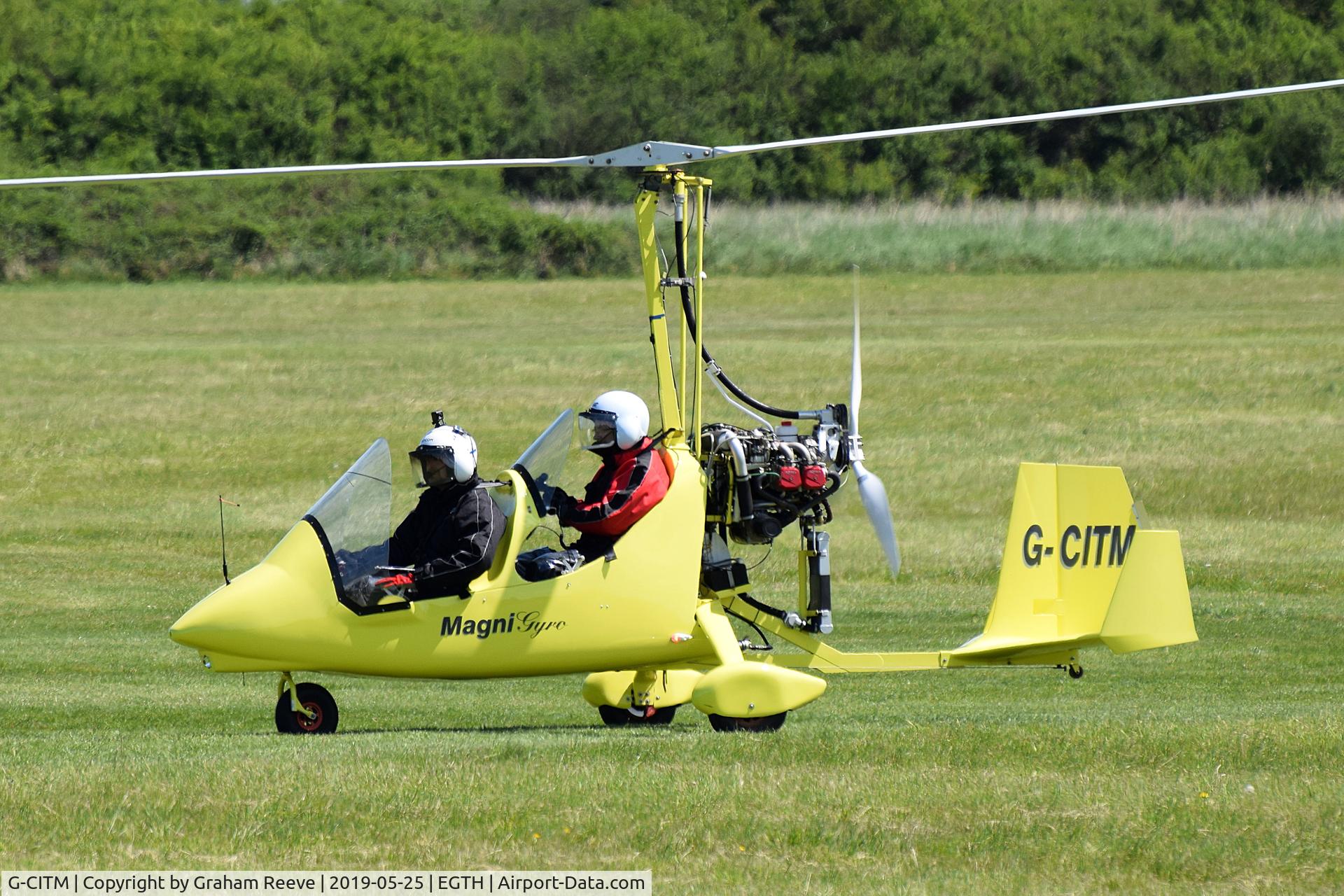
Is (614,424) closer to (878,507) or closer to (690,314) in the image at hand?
(690,314)

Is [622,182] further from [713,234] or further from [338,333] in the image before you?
[338,333]

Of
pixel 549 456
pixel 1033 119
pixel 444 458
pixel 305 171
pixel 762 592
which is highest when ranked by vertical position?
pixel 1033 119

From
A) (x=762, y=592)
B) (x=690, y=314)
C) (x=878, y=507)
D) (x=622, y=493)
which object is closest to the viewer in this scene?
(x=622, y=493)

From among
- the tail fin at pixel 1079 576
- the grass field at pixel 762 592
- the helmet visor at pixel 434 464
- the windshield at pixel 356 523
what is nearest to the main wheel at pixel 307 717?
the grass field at pixel 762 592

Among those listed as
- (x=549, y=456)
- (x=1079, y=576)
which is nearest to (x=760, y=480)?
(x=549, y=456)

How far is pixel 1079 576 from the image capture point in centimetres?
1103

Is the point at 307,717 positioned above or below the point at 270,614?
below

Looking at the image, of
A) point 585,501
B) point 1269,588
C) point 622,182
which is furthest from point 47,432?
point 622,182

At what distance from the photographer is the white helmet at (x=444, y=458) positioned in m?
9.64

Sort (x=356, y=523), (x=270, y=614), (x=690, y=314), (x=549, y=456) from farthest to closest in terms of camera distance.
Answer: (x=690, y=314), (x=549, y=456), (x=356, y=523), (x=270, y=614)

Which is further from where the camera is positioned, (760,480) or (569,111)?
(569,111)

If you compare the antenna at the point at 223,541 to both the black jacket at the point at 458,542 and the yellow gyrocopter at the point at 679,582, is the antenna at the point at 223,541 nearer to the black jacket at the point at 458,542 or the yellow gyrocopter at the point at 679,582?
the yellow gyrocopter at the point at 679,582

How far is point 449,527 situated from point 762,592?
977 cm

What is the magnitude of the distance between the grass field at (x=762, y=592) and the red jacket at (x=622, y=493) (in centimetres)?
112
